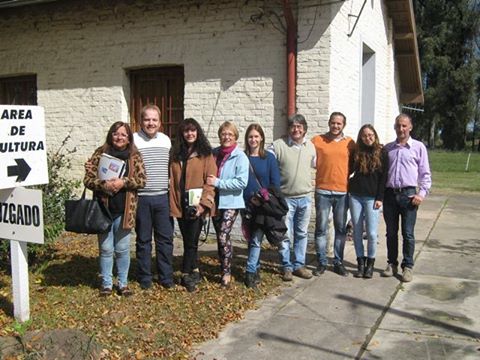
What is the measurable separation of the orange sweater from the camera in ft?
5.27

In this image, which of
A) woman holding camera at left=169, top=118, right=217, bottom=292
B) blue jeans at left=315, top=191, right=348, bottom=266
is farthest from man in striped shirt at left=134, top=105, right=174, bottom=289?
blue jeans at left=315, top=191, right=348, bottom=266

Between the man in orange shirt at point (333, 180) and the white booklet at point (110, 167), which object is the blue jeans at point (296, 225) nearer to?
the man in orange shirt at point (333, 180)

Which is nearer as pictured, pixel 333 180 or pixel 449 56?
pixel 333 180

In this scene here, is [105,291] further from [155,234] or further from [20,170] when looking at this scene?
[20,170]

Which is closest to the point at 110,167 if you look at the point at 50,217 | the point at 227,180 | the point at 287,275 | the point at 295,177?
the point at 227,180

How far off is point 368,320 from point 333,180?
5.68 feet

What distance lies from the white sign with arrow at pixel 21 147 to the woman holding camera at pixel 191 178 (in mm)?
1342

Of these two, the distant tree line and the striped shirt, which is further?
the distant tree line

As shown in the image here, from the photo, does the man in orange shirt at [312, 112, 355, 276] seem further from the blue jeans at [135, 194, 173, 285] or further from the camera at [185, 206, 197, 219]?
the blue jeans at [135, 194, 173, 285]

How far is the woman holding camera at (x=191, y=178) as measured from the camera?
17.3 ft

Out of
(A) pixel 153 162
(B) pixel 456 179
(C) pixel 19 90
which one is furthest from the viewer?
(B) pixel 456 179

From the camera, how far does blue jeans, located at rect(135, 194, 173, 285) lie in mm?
5246

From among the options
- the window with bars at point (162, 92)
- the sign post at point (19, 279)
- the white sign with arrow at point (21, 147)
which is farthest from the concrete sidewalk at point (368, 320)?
the window with bars at point (162, 92)

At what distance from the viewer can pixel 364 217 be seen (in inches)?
239
